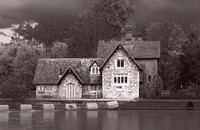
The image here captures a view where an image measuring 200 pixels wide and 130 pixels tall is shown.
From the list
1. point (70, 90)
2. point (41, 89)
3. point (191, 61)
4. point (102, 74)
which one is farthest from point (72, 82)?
point (191, 61)

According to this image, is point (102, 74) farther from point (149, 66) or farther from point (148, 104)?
point (148, 104)

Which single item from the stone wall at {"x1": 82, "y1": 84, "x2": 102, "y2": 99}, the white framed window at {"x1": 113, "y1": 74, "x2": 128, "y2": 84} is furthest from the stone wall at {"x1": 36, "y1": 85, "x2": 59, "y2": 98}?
the white framed window at {"x1": 113, "y1": 74, "x2": 128, "y2": 84}

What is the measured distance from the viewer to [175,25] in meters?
101

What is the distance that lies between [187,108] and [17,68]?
1448 inches

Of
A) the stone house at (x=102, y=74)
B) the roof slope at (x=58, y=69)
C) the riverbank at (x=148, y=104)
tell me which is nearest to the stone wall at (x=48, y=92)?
the stone house at (x=102, y=74)

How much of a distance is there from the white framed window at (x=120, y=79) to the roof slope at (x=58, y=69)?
2.98 m

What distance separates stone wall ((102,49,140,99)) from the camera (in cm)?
7156

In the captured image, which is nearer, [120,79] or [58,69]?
[120,79]

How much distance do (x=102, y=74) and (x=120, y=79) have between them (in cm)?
306

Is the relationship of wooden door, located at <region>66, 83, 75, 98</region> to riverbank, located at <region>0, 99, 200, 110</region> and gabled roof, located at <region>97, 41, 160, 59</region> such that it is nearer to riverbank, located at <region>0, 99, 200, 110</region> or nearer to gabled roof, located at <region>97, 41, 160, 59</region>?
riverbank, located at <region>0, 99, 200, 110</region>

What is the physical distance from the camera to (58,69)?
7612cm

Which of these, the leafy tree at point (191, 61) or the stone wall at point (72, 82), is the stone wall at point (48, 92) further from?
the leafy tree at point (191, 61)

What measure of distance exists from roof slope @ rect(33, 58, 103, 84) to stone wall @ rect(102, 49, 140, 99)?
2154 millimetres

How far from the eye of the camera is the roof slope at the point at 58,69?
74312 millimetres
